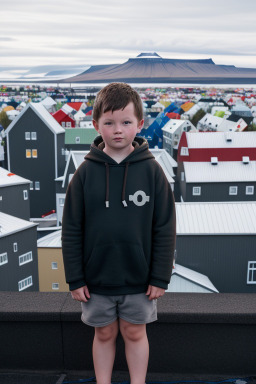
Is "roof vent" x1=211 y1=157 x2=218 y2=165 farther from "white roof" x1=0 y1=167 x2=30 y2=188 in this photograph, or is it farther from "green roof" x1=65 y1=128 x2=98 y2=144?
"green roof" x1=65 y1=128 x2=98 y2=144

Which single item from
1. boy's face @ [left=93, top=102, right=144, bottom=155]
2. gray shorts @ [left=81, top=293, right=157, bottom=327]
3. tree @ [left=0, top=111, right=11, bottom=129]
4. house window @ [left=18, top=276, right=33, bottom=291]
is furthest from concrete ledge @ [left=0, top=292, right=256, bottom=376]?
tree @ [left=0, top=111, right=11, bottom=129]

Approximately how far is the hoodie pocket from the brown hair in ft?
3.29

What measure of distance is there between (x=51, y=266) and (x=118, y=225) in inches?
942

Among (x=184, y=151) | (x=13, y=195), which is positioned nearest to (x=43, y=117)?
(x=13, y=195)

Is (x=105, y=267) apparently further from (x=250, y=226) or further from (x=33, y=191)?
(x=33, y=191)

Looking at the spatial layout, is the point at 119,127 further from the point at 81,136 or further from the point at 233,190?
the point at 81,136

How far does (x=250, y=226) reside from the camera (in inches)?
868

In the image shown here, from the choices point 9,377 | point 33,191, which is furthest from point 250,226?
point 33,191

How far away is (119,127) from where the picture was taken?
139 inches

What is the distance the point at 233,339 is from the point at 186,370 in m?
0.55

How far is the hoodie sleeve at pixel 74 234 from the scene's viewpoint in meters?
3.61

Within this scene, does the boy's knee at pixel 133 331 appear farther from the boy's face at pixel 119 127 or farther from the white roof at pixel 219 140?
the white roof at pixel 219 140

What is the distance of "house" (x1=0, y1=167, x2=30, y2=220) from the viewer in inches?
1250

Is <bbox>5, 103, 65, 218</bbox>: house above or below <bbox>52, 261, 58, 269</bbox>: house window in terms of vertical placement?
above
